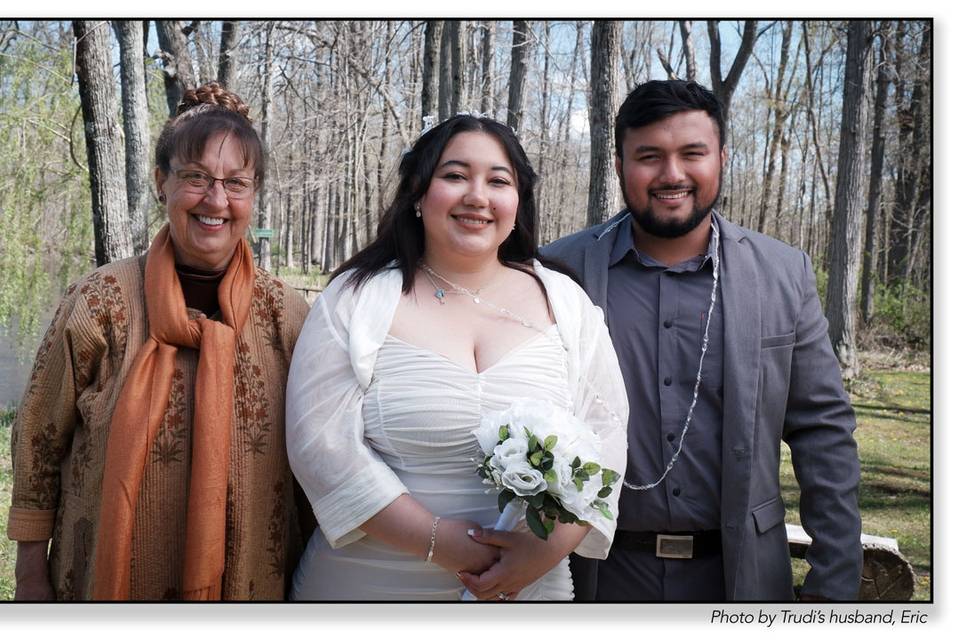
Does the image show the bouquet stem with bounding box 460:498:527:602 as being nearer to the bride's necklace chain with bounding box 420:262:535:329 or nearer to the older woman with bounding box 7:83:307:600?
the bride's necklace chain with bounding box 420:262:535:329

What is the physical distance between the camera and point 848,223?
1006cm

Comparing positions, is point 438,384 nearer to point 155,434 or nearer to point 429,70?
point 155,434

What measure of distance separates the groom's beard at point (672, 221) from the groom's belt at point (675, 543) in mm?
1033

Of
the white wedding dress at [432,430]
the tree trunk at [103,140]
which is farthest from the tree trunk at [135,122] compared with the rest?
the white wedding dress at [432,430]

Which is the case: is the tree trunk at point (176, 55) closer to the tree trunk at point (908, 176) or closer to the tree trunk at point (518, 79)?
the tree trunk at point (518, 79)

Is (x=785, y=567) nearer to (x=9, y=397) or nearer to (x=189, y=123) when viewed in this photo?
(x=189, y=123)

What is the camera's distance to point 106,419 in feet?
8.09

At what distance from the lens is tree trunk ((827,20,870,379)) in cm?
974

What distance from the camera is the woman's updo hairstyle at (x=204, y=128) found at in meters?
2.47

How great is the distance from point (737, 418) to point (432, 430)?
1054mm

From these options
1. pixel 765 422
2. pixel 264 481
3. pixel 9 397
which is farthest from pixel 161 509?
pixel 9 397

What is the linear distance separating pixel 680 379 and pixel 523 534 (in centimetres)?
80

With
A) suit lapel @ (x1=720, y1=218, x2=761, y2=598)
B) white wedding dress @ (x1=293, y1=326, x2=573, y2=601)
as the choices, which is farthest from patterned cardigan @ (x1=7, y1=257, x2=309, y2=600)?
suit lapel @ (x1=720, y1=218, x2=761, y2=598)

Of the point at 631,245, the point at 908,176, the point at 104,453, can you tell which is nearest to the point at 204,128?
the point at 104,453
